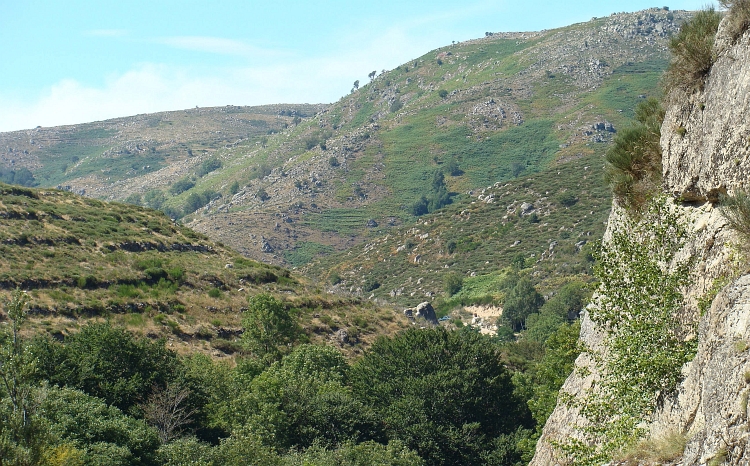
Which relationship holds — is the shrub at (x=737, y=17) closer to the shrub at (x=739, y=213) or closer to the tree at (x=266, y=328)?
the shrub at (x=739, y=213)

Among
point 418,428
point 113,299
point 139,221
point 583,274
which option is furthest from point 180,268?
point 583,274

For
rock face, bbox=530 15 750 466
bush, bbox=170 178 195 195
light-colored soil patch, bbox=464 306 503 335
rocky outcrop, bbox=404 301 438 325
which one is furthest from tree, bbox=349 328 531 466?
bush, bbox=170 178 195 195

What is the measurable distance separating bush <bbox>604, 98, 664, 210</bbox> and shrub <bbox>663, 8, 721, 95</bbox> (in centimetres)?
148

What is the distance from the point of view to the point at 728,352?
9234mm

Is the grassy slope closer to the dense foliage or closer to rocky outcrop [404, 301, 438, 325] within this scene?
rocky outcrop [404, 301, 438, 325]

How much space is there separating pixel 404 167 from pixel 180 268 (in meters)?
102

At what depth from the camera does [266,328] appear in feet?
158

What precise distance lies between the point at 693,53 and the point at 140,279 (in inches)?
1887

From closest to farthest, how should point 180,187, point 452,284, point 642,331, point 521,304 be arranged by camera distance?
point 642,331
point 521,304
point 452,284
point 180,187

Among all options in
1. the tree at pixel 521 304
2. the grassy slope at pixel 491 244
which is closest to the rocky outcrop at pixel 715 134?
the tree at pixel 521 304

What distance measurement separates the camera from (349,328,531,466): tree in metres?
36.8

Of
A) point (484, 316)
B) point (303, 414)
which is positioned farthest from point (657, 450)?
point (484, 316)

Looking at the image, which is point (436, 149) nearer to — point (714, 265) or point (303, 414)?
point (303, 414)

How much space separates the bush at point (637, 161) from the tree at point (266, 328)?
109 ft
